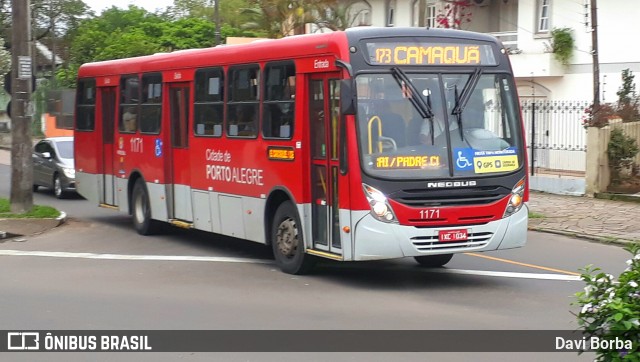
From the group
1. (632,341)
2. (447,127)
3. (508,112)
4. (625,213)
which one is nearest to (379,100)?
(447,127)

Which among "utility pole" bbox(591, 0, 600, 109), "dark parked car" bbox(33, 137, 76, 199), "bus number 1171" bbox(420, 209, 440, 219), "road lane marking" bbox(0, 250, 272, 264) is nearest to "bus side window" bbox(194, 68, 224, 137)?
"road lane marking" bbox(0, 250, 272, 264)

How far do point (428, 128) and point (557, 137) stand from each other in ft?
42.0

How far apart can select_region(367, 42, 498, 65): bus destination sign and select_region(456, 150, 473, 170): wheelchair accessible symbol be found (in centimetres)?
116

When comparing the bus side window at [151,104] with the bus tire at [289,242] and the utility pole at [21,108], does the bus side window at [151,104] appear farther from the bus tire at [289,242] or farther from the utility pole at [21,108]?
the bus tire at [289,242]

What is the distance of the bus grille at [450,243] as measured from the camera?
11.4 metres

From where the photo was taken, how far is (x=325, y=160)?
1201cm

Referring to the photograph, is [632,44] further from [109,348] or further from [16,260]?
[109,348]

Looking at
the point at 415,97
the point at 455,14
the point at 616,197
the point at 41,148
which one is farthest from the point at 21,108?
the point at 455,14

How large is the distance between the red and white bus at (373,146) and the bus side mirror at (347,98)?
14 millimetres

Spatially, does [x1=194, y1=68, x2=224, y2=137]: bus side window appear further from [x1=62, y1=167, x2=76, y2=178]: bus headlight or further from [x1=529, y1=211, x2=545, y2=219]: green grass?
[x1=62, y1=167, x2=76, y2=178]: bus headlight

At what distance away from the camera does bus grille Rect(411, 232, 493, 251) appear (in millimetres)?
11430

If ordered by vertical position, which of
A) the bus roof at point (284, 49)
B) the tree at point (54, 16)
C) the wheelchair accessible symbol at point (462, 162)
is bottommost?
the wheelchair accessible symbol at point (462, 162)

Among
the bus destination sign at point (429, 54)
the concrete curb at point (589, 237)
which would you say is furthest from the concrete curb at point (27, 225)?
the concrete curb at point (589, 237)

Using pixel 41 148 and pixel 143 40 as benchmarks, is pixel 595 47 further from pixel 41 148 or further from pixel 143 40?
pixel 143 40
